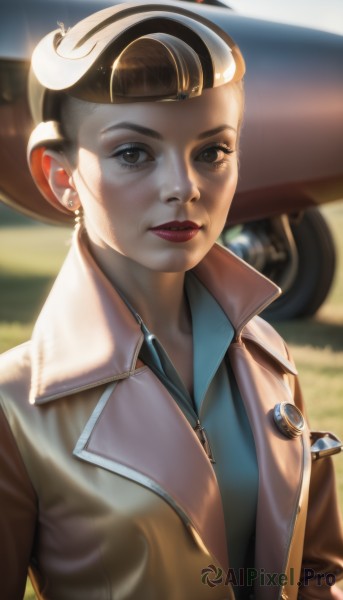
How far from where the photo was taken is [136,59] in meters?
0.98

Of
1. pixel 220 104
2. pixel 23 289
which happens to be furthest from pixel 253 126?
pixel 23 289

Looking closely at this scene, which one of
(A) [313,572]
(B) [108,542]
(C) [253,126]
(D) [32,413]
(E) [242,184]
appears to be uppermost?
(C) [253,126]

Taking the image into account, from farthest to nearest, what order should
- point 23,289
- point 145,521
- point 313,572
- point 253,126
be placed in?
point 23,289 → point 253,126 → point 313,572 → point 145,521

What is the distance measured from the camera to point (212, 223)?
3.50ft

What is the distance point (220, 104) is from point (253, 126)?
1684 mm

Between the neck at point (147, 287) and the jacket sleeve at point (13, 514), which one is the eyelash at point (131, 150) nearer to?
the neck at point (147, 287)

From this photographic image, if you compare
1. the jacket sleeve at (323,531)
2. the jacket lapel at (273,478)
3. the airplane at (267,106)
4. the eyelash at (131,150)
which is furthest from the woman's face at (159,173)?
the airplane at (267,106)

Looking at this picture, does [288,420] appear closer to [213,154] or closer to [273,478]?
[273,478]

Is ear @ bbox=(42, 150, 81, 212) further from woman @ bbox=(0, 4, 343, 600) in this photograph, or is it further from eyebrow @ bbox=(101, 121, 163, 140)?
eyebrow @ bbox=(101, 121, 163, 140)

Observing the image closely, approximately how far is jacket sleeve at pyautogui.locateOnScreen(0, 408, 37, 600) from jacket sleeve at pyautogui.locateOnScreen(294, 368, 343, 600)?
47 centimetres

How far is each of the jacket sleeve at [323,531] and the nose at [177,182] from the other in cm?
53

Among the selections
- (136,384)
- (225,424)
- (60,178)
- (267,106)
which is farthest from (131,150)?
(267,106)

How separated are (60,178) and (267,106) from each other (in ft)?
5.59

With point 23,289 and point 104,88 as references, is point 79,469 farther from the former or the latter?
point 23,289
